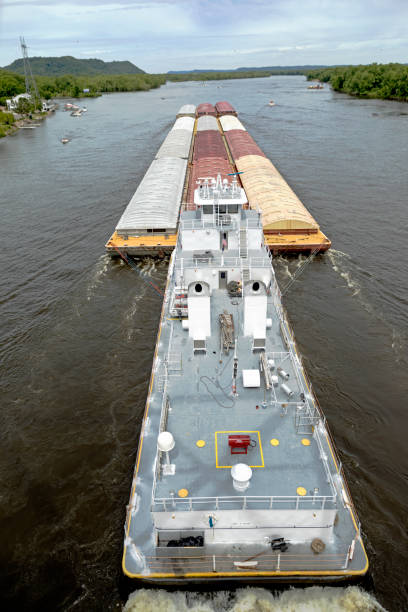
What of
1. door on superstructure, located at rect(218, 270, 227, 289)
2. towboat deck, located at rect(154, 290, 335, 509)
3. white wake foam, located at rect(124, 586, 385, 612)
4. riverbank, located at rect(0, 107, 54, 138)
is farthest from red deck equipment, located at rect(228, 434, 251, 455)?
riverbank, located at rect(0, 107, 54, 138)

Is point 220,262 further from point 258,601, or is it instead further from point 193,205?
point 258,601

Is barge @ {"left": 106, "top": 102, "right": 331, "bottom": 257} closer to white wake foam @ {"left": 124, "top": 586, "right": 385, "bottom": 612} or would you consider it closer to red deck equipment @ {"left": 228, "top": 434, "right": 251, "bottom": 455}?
red deck equipment @ {"left": 228, "top": 434, "right": 251, "bottom": 455}

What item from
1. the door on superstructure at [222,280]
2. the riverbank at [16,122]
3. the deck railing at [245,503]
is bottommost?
the deck railing at [245,503]

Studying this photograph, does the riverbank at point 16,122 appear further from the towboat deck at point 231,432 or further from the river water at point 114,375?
the towboat deck at point 231,432

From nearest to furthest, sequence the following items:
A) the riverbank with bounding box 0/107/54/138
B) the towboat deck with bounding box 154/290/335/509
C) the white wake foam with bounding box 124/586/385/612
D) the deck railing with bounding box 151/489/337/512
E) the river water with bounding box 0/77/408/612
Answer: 1. the white wake foam with bounding box 124/586/385/612
2. the deck railing with bounding box 151/489/337/512
3. the towboat deck with bounding box 154/290/335/509
4. the river water with bounding box 0/77/408/612
5. the riverbank with bounding box 0/107/54/138

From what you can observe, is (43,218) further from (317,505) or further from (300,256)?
(317,505)

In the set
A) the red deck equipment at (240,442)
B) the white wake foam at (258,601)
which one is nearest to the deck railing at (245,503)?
the red deck equipment at (240,442)
